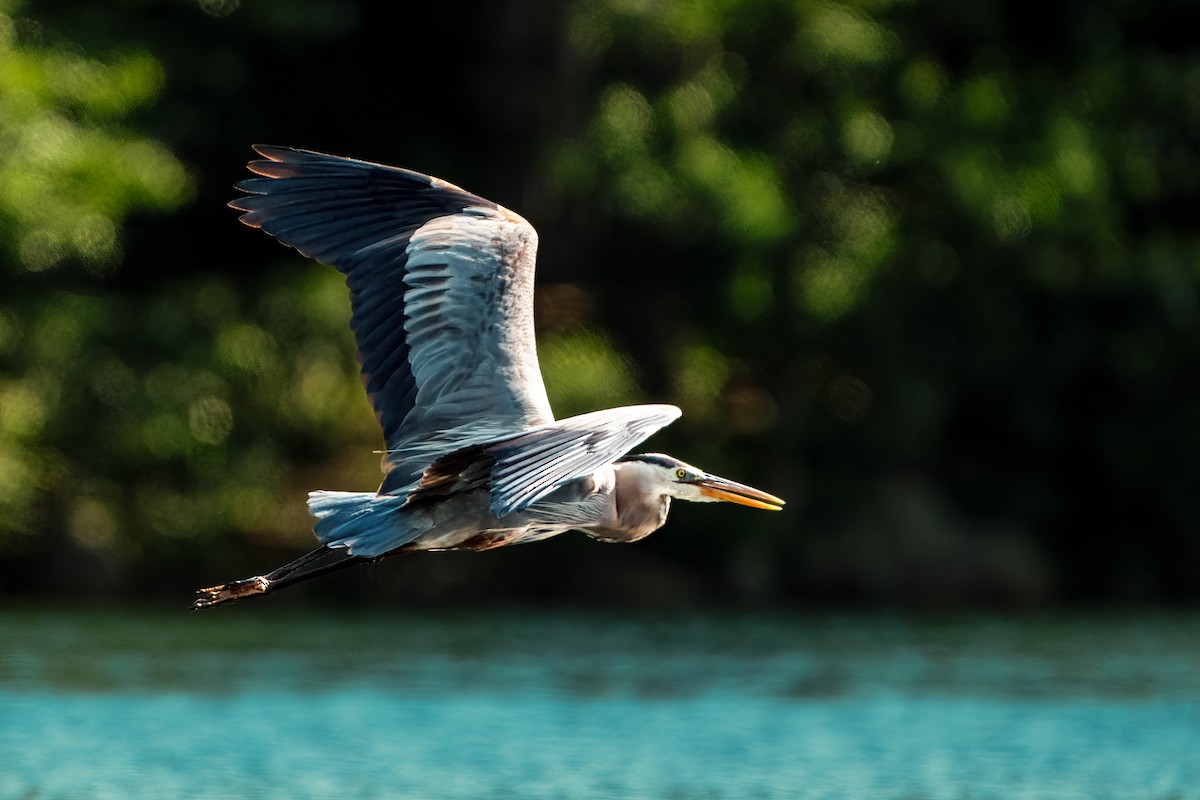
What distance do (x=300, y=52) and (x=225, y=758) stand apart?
34.7 ft

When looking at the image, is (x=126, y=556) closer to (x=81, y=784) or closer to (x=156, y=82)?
(x=156, y=82)

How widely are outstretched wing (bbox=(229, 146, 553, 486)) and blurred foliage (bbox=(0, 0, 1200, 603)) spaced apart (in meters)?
9.57

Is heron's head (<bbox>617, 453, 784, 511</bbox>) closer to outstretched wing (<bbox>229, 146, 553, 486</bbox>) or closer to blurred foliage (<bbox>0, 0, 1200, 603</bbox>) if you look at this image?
outstretched wing (<bbox>229, 146, 553, 486</bbox>)

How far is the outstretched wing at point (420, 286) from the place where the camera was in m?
7.35

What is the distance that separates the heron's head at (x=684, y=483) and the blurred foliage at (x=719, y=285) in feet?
31.9

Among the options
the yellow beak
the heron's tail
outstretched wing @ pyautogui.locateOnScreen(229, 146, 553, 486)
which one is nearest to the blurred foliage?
outstretched wing @ pyautogui.locateOnScreen(229, 146, 553, 486)

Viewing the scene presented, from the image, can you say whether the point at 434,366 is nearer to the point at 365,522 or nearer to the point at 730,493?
the point at 365,522

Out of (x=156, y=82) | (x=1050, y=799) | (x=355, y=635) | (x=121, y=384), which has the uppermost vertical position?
(x=156, y=82)

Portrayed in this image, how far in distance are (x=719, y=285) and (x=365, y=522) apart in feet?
38.5

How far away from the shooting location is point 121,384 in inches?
683

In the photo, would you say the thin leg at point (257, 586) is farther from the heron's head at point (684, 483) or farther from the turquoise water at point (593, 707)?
the turquoise water at point (593, 707)

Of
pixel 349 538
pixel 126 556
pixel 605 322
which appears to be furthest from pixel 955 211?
pixel 349 538

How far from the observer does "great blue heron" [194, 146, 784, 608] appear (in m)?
7.20

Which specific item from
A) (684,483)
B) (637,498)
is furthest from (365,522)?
(684,483)
